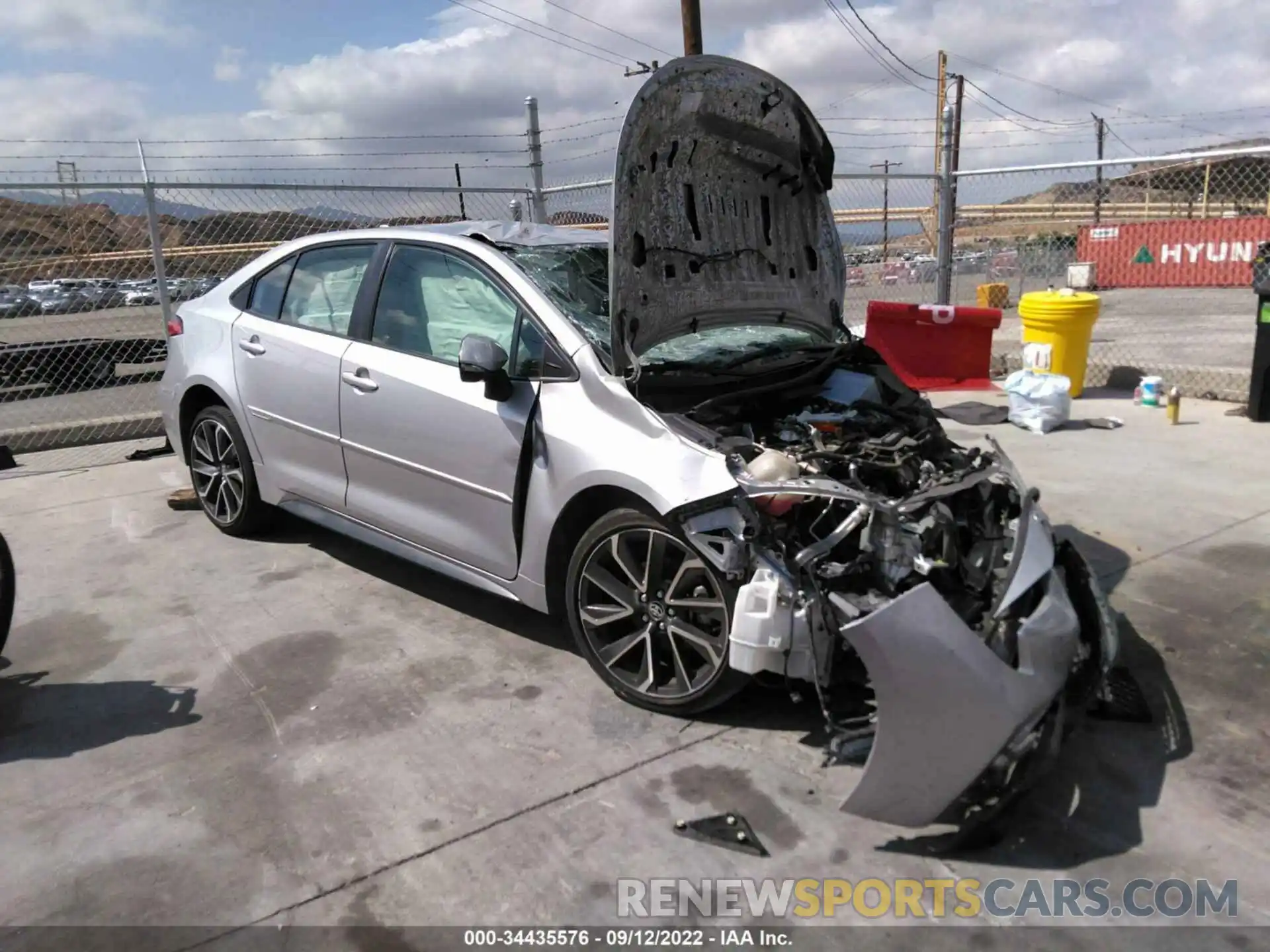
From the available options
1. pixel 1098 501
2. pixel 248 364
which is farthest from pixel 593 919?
pixel 1098 501

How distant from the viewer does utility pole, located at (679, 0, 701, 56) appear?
12.3 meters

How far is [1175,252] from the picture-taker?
22312 mm

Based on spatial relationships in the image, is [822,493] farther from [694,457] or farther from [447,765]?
[447,765]

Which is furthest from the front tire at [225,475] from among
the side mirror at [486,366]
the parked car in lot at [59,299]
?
the parked car in lot at [59,299]

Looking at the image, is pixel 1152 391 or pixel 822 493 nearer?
pixel 822 493

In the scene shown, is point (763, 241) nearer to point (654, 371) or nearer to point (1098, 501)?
point (654, 371)

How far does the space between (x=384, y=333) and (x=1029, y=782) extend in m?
3.08

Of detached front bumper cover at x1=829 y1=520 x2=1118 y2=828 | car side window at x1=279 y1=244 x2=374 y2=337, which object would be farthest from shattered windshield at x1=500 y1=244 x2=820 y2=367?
detached front bumper cover at x1=829 y1=520 x2=1118 y2=828

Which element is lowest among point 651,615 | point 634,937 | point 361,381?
point 634,937

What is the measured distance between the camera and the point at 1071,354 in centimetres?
855

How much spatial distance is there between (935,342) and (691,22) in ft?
19.8

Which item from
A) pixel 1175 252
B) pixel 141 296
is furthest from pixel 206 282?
pixel 1175 252

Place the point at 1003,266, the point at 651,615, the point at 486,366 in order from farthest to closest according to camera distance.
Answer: the point at 1003,266
the point at 486,366
the point at 651,615

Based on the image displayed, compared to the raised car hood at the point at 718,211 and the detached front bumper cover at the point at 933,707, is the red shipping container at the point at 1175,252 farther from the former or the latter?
the detached front bumper cover at the point at 933,707
